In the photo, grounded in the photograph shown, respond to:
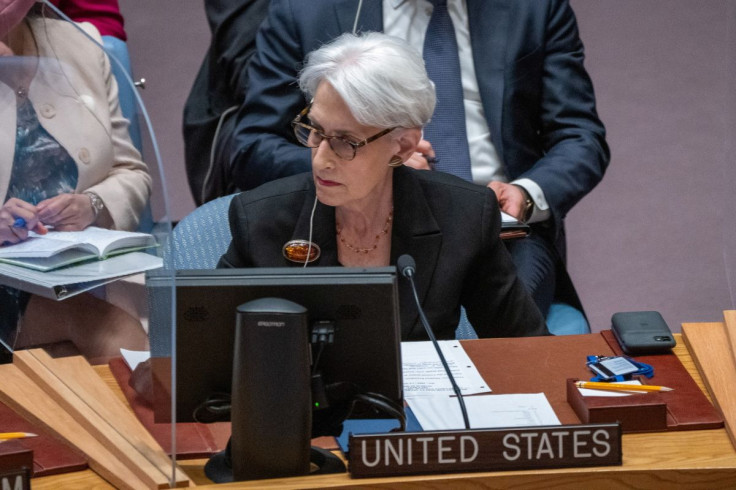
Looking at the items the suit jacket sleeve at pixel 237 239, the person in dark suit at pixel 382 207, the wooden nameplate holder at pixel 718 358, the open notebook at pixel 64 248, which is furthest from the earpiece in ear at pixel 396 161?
the open notebook at pixel 64 248

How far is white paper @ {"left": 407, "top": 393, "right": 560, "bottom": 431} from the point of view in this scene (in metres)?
1.59

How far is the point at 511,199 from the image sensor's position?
2703 millimetres

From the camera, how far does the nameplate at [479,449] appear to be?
1.39 m

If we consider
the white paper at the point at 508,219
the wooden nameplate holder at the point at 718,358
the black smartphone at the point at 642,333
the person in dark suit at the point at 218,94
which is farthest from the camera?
the person in dark suit at the point at 218,94

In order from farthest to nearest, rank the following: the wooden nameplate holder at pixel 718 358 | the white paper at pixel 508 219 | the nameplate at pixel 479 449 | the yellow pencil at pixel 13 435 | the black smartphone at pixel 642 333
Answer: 1. the white paper at pixel 508 219
2. the black smartphone at pixel 642 333
3. the wooden nameplate holder at pixel 718 358
4. the yellow pencil at pixel 13 435
5. the nameplate at pixel 479 449

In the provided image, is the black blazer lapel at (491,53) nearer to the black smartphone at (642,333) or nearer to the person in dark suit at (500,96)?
the person in dark suit at (500,96)

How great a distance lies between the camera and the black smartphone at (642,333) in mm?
1824

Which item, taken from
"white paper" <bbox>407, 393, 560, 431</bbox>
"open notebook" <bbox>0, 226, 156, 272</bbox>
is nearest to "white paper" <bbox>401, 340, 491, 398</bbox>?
"white paper" <bbox>407, 393, 560, 431</bbox>

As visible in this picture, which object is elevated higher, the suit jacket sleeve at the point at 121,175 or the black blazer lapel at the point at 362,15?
the black blazer lapel at the point at 362,15

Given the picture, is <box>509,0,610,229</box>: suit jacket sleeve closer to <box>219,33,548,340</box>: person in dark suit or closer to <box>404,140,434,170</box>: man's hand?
<box>404,140,434,170</box>: man's hand

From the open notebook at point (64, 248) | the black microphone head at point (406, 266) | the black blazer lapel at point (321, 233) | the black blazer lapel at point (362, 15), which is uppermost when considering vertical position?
the black blazer lapel at point (362, 15)

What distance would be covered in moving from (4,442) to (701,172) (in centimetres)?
333

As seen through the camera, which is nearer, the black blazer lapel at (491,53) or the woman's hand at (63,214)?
the woman's hand at (63,214)

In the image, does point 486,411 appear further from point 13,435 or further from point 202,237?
point 202,237
